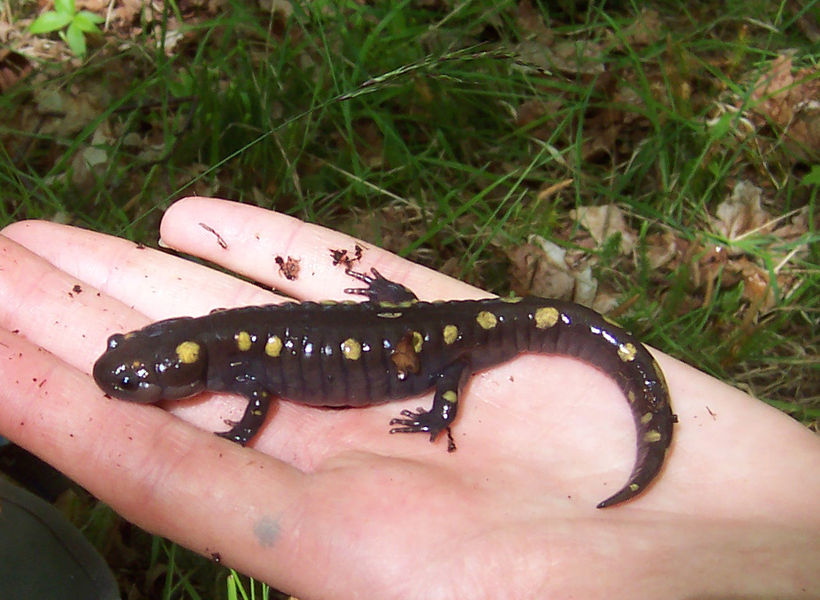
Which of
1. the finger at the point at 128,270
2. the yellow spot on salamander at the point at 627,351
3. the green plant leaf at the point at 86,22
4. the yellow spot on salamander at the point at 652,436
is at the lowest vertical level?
the yellow spot on salamander at the point at 652,436

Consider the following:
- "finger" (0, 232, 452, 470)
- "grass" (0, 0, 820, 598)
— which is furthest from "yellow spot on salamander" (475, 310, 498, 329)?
"grass" (0, 0, 820, 598)

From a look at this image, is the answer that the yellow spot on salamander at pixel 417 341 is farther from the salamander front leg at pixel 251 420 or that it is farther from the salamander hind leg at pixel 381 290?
the salamander front leg at pixel 251 420

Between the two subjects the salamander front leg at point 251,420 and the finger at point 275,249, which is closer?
the salamander front leg at point 251,420

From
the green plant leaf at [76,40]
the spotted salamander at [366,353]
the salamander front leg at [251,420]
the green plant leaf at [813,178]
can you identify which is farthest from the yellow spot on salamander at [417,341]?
the green plant leaf at [76,40]

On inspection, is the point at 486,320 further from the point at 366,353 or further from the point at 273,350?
the point at 273,350

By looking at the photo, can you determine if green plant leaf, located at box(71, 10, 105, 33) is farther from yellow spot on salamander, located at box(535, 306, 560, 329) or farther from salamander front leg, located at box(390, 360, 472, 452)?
yellow spot on salamander, located at box(535, 306, 560, 329)

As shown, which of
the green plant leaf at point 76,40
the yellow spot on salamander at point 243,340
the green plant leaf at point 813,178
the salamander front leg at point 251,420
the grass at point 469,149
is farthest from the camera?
the green plant leaf at point 76,40

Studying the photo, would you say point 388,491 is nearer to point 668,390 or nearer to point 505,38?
point 668,390

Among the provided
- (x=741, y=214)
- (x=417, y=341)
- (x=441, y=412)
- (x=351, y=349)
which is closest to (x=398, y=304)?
(x=417, y=341)
